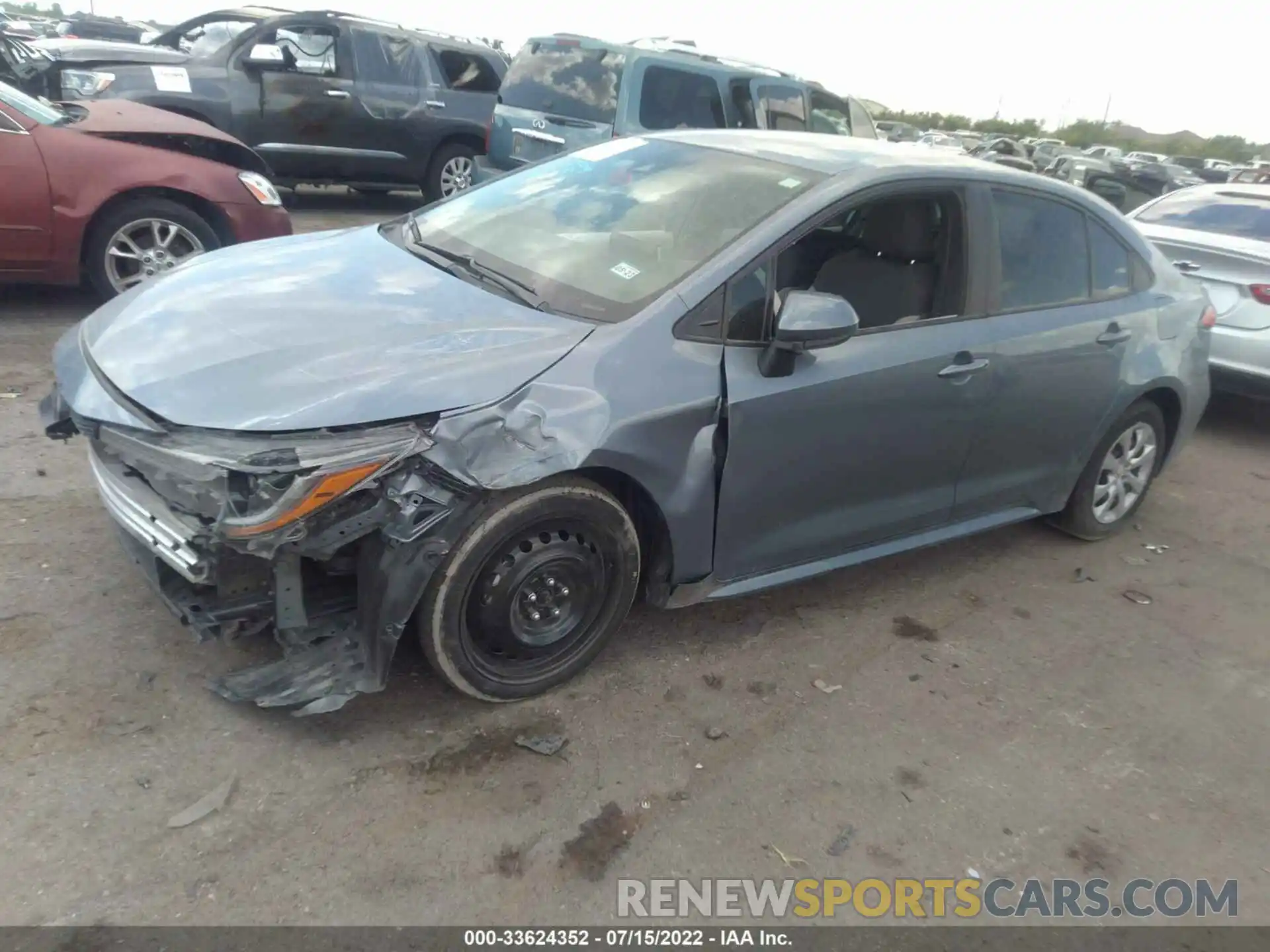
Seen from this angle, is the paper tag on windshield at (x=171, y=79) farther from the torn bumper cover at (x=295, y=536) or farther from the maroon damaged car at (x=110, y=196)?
the torn bumper cover at (x=295, y=536)

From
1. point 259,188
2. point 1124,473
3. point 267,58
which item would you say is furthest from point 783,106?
point 1124,473

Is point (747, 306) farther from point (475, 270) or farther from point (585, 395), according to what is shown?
point (475, 270)

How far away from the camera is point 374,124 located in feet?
33.8

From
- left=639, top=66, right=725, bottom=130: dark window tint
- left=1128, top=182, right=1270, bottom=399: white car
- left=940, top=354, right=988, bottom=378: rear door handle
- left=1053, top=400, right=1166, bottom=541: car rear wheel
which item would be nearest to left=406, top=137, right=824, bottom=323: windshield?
left=940, top=354, right=988, bottom=378: rear door handle

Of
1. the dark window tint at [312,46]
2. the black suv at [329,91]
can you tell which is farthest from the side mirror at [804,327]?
the dark window tint at [312,46]

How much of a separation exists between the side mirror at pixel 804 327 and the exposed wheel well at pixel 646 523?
1.86 feet

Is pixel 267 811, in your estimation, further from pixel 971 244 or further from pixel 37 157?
pixel 37 157

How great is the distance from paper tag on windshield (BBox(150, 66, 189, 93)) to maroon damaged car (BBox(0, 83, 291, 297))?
9.82 ft

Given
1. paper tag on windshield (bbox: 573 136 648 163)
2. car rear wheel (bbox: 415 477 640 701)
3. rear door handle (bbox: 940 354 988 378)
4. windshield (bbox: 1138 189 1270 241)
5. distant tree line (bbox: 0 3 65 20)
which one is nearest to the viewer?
car rear wheel (bbox: 415 477 640 701)

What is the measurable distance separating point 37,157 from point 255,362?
12.9 feet

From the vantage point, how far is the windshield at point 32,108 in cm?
571

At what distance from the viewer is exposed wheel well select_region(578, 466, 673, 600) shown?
9.94 ft

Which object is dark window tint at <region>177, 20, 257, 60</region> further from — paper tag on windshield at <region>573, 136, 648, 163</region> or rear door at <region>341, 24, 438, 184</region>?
paper tag on windshield at <region>573, 136, 648, 163</region>

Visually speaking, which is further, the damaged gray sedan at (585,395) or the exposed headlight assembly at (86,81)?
the exposed headlight assembly at (86,81)
